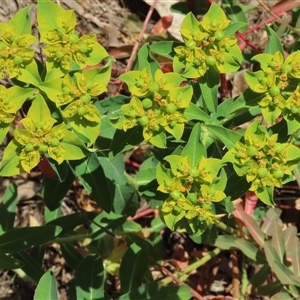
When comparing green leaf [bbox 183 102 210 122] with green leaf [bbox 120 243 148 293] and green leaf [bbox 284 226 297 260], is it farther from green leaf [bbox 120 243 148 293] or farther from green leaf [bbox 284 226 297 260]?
green leaf [bbox 284 226 297 260]

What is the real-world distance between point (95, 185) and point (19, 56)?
0.63 metres

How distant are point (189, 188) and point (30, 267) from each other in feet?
3.82

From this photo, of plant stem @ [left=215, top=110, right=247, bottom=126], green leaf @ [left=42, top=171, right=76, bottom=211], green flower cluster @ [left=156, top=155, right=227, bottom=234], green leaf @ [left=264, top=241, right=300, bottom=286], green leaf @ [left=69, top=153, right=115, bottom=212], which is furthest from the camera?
green leaf @ [left=264, top=241, right=300, bottom=286]

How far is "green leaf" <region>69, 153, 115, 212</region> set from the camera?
226 cm

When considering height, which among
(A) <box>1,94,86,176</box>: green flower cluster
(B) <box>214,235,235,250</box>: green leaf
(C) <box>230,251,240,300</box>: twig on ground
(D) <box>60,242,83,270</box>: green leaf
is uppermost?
(A) <box>1,94,86,176</box>: green flower cluster

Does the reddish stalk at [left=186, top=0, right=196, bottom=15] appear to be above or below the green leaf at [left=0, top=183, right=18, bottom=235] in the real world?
above

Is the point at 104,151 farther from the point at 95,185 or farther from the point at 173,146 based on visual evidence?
the point at 173,146

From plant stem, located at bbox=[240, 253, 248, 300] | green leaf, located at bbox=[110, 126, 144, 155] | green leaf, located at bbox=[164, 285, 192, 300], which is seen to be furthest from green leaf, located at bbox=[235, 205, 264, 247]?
green leaf, located at bbox=[110, 126, 144, 155]

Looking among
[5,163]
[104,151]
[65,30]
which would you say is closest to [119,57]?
[104,151]

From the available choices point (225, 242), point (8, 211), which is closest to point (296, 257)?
point (225, 242)

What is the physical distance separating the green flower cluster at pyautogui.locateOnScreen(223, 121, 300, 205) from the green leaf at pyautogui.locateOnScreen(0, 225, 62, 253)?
937 millimetres

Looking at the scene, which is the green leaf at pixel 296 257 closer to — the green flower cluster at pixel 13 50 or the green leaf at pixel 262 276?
the green leaf at pixel 262 276

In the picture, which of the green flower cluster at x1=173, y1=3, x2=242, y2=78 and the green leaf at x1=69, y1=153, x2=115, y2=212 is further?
the green leaf at x1=69, y1=153, x2=115, y2=212

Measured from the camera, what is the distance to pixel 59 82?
196 centimetres
